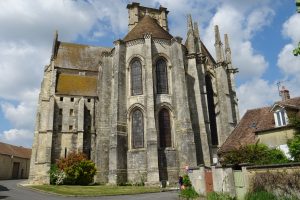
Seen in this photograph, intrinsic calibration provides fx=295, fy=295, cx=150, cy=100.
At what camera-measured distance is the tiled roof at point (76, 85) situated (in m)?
36.0

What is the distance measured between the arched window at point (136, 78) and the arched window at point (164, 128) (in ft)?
9.96

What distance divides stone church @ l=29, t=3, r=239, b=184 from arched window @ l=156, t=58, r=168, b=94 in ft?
0.33

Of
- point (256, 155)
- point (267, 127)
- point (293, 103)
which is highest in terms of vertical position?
point (293, 103)

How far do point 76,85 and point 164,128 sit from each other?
1470 centimetres

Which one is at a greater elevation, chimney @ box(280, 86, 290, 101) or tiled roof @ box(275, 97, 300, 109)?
chimney @ box(280, 86, 290, 101)

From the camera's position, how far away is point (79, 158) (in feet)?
92.8

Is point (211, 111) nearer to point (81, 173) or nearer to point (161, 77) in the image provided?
point (161, 77)

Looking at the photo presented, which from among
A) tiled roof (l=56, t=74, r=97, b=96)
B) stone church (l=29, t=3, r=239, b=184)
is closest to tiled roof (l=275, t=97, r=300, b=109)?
stone church (l=29, t=3, r=239, b=184)

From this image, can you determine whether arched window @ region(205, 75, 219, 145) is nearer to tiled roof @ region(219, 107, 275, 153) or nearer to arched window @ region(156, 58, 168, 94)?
arched window @ region(156, 58, 168, 94)

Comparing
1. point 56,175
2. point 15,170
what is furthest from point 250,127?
point 15,170

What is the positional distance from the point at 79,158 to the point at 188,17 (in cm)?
1892

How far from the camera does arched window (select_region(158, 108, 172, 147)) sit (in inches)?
1078

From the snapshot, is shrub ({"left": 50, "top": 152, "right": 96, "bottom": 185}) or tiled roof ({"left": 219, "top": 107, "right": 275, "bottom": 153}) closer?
tiled roof ({"left": 219, "top": 107, "right": 275, "bottom": 153})

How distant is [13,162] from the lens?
5150 cm
